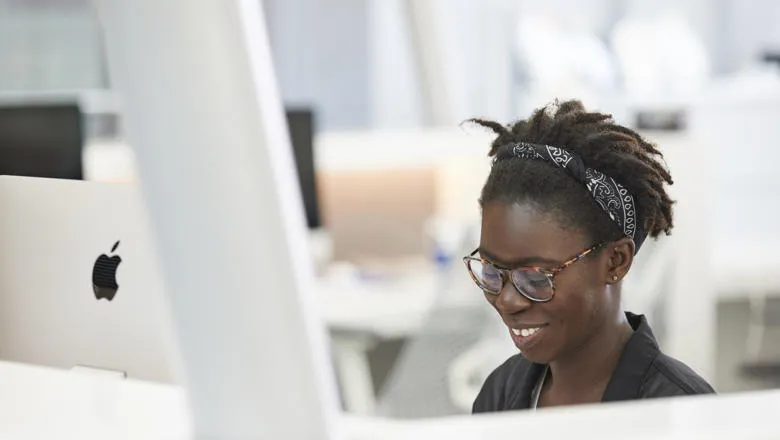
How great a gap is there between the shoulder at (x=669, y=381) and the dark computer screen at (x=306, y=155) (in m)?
2.17

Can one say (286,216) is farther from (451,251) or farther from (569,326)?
A: (451,251)

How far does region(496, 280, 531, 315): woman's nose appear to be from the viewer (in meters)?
0.56

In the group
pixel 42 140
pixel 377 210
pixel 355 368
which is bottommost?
pixel 355 368

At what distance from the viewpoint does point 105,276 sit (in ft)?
2.31

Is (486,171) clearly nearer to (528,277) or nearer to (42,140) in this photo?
(528,277)

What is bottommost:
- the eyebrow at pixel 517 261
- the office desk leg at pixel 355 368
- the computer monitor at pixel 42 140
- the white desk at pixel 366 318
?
the office desk leg at pixel 355 368

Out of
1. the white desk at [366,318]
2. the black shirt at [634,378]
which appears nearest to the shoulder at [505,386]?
the black shirt at [634,378]

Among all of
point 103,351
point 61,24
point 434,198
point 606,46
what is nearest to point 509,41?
point 606,46

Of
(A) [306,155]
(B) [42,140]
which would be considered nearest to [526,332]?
(B) [42,140]

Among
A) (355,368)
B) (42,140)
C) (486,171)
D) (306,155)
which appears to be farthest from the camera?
(306,155)

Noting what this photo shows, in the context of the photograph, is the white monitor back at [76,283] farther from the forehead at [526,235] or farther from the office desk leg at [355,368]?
the office desk leg at [355,368]

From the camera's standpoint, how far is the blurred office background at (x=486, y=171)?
1867mm

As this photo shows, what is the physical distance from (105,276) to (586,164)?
321 millimetres

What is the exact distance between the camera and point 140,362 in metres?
0.70
